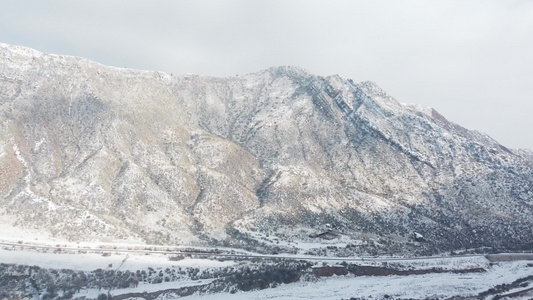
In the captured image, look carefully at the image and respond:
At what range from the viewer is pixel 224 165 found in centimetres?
13525

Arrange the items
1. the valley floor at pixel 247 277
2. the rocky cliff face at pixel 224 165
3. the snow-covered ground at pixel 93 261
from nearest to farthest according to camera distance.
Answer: the valley floor at pixel 247 277
the snow-covered ground at pixel 93 261
the rocky cliff face at pixel 224 165

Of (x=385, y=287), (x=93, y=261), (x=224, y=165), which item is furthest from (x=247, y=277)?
(x=224, y=165)

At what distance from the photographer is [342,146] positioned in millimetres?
155000

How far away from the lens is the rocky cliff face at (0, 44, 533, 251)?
108 meters

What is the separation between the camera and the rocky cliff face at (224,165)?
353 feet

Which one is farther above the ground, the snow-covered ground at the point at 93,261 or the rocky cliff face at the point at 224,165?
the rocky cliff face at the point at 224,165

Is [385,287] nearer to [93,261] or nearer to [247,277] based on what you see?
[247,277]

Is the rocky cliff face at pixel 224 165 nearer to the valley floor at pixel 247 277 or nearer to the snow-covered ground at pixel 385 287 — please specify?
the valley floor at pixel 247 277

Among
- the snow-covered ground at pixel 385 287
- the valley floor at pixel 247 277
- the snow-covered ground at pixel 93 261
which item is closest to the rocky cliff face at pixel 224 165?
the snow-covered ground at pixel 93 261

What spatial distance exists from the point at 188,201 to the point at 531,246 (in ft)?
314

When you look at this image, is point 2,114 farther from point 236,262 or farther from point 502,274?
point 502,274

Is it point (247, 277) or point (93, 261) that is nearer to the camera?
point (247, 277)

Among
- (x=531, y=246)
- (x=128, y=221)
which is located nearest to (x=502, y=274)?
(x=531, y=246)

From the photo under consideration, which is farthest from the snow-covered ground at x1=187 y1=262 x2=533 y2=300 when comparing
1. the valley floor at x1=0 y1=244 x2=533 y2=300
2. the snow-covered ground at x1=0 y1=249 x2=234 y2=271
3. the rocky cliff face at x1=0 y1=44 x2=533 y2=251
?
the rocky cliff face at x1=0 y1=44 x2=533 y2=251
